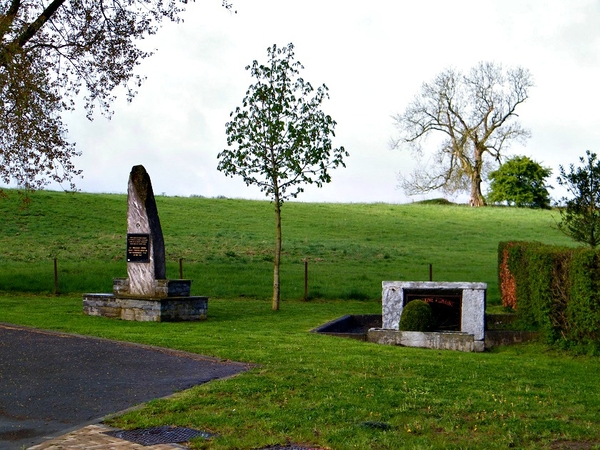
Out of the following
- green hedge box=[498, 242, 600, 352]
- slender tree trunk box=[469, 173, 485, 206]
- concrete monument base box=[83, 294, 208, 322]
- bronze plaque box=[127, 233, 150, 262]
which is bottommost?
concrete monument base box=[83, 294, 208, 322]

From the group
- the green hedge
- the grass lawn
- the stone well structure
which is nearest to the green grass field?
the grass lawn

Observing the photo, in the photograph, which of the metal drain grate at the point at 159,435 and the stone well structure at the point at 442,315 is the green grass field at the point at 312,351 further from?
the stone well structure at the point at 442,315

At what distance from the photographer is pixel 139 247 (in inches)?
802

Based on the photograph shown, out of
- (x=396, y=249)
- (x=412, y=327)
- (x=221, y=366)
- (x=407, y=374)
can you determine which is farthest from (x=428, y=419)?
(x=396, y=249)

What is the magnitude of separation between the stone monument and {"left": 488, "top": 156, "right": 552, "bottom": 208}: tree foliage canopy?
5250cm

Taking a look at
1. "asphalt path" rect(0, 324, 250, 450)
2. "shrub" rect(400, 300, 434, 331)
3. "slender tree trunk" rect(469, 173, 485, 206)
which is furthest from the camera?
"slender tree trunk" rect(469, 173, 485, 206)

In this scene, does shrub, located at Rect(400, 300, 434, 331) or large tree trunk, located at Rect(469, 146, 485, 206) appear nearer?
shrub, located at Rect(400, 300, 434, 331)

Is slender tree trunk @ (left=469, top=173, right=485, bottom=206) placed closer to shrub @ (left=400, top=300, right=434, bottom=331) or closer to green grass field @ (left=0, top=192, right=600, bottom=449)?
green grass field @ (left=0, top=192, right=600, bottom=449)

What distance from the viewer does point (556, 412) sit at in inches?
350

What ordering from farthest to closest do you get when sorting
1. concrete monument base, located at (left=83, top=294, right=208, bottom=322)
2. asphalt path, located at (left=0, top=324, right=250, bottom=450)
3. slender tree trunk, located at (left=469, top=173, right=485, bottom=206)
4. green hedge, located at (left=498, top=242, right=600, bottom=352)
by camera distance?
slender tree trunk, located at (left=469, top=173, right=485, bottom=206)
concrete monument base, located at (left=83, top=294, right=208, bottom=322)
green hedge, located at (left=498, top=242, right=600, bottom=352)
asphalt path, located at (left=0, top=324, right=250, bottom=450)

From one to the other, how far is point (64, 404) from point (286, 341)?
5.84m

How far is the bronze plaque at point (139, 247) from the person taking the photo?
20.3 meters

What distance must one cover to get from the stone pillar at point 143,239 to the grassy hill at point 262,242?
6.87 metres

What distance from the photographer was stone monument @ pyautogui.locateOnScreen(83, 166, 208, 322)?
65.0 feet
